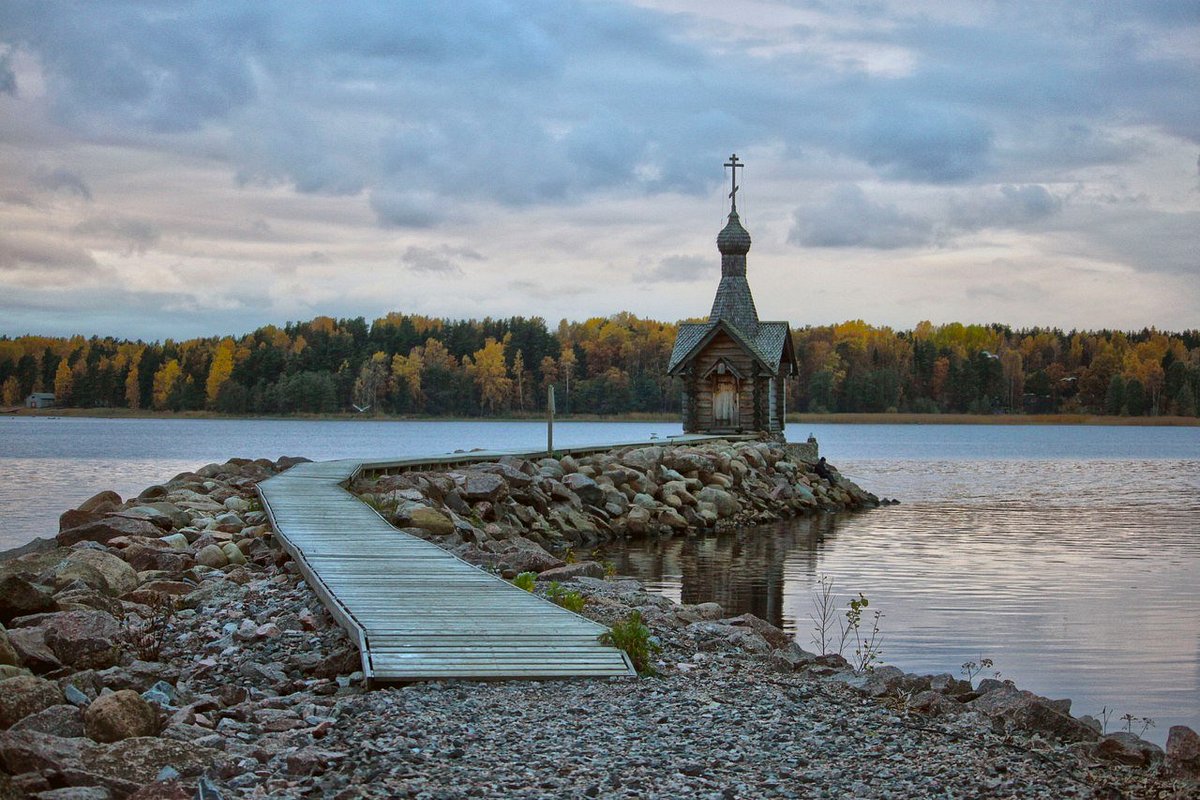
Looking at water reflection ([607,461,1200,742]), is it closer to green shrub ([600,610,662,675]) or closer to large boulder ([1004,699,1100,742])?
large boulder ([1004,699,1100,742])

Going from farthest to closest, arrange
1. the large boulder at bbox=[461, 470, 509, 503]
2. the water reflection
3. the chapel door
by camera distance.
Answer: the chapel door → the large boulder at bbox=[461, 470, 509, 503] → the water reflection

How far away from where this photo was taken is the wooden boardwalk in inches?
299

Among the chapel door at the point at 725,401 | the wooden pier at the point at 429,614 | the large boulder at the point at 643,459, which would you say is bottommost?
the wooden pier at the point at 429,614

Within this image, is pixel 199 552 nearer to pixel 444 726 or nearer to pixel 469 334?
pixel 444 726

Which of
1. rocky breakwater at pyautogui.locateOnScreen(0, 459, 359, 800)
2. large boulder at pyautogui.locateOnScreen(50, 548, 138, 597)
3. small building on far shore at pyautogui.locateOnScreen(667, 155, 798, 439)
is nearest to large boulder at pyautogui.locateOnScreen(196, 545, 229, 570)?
rocky breakwater at pyautogui.locateOnScreen(0, 459, 359, 800)

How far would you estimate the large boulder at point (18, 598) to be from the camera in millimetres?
9312

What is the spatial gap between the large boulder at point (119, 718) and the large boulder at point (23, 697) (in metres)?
0.38

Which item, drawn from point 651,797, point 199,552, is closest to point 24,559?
point 199,552

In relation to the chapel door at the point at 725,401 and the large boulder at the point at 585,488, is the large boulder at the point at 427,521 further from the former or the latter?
the chapel door at the point at 725,401

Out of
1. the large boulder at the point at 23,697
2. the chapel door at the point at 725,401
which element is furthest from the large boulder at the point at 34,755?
the chapel door at the point at 725,401

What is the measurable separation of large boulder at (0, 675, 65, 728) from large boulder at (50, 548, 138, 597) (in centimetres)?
377

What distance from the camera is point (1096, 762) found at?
21.6 feet

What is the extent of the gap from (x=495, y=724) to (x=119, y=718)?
188cm

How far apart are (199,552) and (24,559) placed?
181cm
